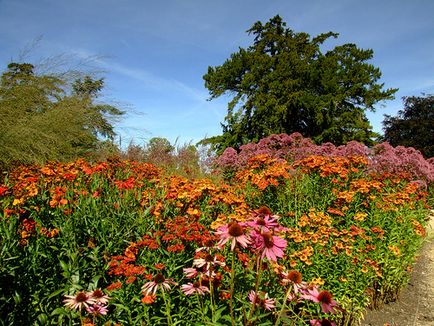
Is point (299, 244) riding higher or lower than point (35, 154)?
lower

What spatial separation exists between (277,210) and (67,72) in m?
4.43

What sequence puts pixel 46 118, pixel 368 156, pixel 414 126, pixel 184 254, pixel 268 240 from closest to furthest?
pixel 268 240 → pixel 184 254 → pixel 46 118 → pixel 368 156 → pixel 414 126

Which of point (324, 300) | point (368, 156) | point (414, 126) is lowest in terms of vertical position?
point (324, 300)

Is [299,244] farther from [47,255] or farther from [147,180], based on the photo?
[47,255]

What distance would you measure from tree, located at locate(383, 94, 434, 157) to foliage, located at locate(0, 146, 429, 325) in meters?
18.9

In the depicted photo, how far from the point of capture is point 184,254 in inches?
83.4

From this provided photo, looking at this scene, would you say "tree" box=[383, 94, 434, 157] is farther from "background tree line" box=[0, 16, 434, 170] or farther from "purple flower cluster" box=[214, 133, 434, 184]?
"purple flower cluster" box=[214, 133, 434, 184]

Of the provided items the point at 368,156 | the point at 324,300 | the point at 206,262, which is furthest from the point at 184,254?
the point at 368,156

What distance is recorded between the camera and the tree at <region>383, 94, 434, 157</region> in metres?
19.6

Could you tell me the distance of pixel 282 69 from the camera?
17094 millimetres

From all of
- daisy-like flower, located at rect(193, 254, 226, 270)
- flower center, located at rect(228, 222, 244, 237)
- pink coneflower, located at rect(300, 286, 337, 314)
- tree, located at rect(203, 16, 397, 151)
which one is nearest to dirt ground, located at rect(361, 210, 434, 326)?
pink coneflower, located at rect(300, 286, 337, 314)

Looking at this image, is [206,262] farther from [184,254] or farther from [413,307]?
Result: [413,307]

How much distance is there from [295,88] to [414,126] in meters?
8.41

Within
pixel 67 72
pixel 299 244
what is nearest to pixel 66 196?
pixel 299 244
